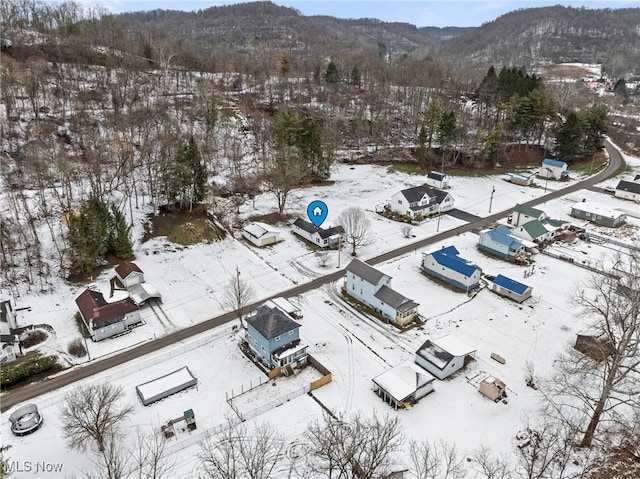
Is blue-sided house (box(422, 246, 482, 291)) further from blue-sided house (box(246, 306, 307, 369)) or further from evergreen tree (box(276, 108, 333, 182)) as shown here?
evergreen tree (box(276, 108, 333, 182))

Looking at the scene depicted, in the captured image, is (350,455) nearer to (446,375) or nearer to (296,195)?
(446,375)

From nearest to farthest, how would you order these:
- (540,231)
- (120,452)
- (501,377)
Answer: (120,452), (501,377), (540,231)

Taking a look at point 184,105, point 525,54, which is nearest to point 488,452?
point 184,105

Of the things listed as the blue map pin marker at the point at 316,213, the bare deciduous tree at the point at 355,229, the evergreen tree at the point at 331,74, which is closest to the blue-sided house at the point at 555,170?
the bare deciduous tree at the point at 355,229

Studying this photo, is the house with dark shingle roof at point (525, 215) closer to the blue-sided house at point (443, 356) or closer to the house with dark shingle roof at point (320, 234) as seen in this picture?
the house with dark shingle roof at point (320, 234)

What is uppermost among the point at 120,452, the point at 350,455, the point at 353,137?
the point at 353,137
